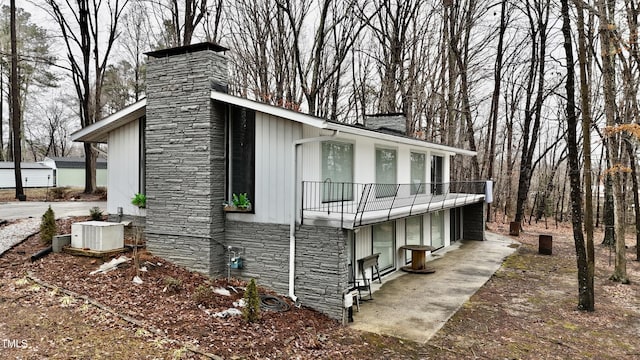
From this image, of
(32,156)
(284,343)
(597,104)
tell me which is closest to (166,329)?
(284,343)

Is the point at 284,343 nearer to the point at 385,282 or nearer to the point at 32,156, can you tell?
the point at 385,282

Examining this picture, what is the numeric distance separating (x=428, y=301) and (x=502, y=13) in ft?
60.9

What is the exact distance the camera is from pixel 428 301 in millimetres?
8734

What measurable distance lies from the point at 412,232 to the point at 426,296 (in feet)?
12.0

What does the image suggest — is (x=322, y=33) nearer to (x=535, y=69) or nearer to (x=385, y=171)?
(x=385, y=171)

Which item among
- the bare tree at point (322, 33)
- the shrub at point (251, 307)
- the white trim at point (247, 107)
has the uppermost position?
the bare tree at point (322, 33)

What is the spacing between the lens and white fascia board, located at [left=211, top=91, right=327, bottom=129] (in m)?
7.27

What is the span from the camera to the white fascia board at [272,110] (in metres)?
7.27

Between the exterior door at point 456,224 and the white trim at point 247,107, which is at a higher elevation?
the white trim at point 247,107

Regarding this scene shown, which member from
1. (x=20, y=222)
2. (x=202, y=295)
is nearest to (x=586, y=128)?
(x=202, y=295)

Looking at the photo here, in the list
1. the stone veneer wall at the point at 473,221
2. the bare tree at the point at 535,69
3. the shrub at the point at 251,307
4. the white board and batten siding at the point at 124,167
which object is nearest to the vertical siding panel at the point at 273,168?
the shrub at the point at 251,307

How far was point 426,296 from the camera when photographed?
909 centimetres

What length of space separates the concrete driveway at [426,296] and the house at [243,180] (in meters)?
0.81

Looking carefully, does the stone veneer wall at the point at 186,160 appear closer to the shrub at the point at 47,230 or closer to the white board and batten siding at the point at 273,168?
the white board and batten siding at the point at 273,168
